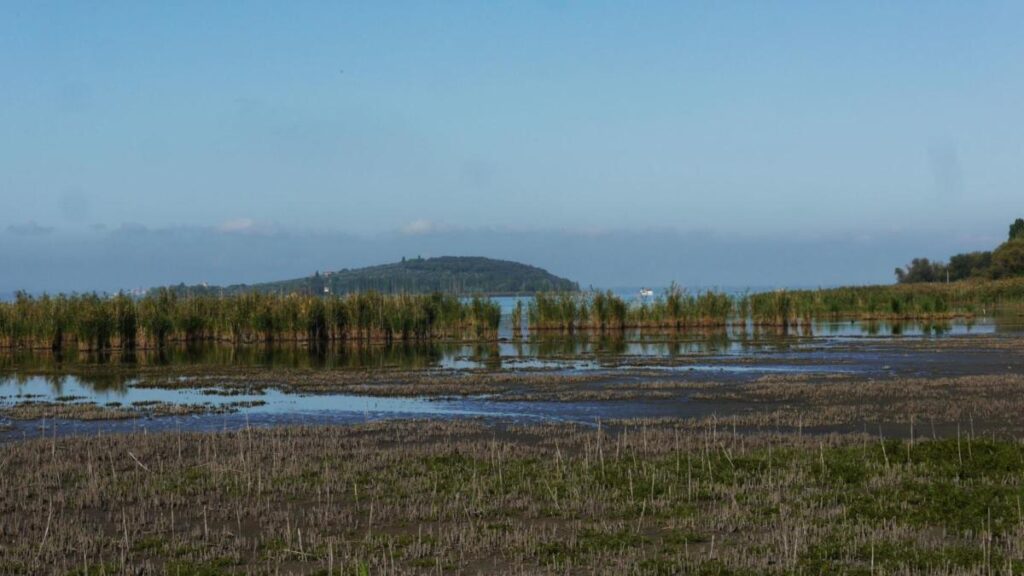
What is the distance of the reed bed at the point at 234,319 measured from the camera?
4769 centimetres

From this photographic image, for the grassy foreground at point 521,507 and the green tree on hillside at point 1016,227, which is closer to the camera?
the grassy foreground at point 521,507

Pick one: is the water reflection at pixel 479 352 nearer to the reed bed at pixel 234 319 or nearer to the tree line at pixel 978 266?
the reed bed at pixel 234 319

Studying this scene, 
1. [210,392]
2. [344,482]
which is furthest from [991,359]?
[344,482]

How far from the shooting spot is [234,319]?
2034 inches

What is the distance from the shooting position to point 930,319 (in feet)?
229

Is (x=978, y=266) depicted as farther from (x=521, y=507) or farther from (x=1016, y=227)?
(x=521, y=507)

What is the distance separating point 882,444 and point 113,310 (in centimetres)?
4150

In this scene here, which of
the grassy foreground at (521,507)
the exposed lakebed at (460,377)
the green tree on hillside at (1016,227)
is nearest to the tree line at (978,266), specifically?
the green tree on hillside at (1016,227)

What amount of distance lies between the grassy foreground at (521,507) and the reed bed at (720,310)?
4164 cm

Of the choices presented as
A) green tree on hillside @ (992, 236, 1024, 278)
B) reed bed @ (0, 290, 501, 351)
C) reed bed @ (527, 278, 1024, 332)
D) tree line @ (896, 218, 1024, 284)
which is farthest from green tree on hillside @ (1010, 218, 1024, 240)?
reed bed @ (0, 290, 501, 351)

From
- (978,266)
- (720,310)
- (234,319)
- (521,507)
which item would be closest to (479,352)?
(234,319)

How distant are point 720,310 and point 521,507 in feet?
171

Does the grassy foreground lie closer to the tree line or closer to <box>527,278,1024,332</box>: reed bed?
<box>527,278,1024,332</box>: reed bed

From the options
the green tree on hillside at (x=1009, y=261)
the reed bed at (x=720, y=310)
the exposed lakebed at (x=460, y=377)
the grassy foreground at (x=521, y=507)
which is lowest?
the grassy foreground at (x=521, y=507)
